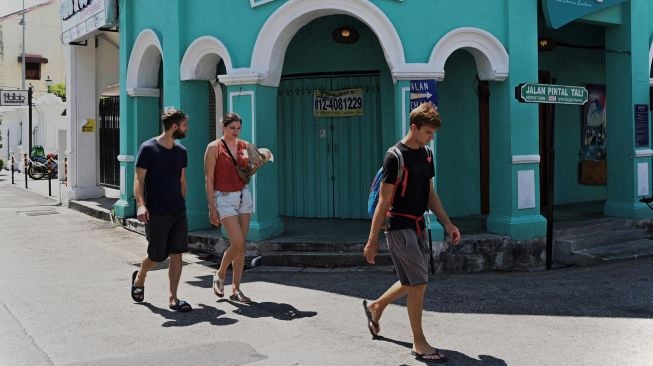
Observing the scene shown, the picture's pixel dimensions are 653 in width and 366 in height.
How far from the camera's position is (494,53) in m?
9.01

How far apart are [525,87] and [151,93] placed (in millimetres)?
6854

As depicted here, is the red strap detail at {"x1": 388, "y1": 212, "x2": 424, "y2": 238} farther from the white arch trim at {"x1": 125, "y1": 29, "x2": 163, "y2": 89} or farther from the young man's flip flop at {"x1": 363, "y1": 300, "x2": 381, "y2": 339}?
the white arch trim at {"x1": 125, "y1": 29, "x2": 163, "y2": 89}

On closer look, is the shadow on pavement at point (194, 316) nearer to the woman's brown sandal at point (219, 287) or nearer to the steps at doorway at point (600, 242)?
the woman's brown sandal at point (219, 287)

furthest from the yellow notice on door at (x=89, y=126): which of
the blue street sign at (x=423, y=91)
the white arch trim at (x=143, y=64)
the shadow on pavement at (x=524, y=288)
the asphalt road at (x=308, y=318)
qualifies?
the blue street sign at (x=423, y=91)

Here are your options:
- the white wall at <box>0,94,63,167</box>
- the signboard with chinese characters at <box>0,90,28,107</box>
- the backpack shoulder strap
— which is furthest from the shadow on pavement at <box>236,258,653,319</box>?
the signboard with chinese characters at <box>0,90,28,107</box>

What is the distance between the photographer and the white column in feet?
49.6

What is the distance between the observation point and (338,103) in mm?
10992

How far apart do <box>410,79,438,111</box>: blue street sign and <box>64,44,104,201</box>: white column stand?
9525 millimetres

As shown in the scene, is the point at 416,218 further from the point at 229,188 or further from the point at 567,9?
the point at 567,9

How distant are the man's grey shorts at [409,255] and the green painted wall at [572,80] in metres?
8.45

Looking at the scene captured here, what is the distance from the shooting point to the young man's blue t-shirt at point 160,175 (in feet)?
20.1

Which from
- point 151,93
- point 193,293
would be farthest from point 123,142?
point 193,293

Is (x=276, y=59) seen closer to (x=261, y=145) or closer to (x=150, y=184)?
(x=261, y=145)

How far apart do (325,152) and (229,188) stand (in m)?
4.82
